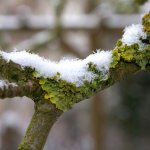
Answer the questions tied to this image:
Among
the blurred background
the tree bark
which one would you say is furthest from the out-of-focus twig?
the tree bark

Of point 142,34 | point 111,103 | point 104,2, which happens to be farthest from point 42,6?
point 142,34

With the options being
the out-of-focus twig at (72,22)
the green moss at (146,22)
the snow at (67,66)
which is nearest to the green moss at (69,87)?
the snow at (67,66)

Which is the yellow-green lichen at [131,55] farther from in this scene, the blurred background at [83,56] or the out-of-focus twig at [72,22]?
the out-of-focus twig at [72,22]

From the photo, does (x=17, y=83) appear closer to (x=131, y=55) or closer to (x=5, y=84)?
(x=5, y=84)

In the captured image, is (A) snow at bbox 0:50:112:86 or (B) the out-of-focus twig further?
(B) the out-of-focus twig

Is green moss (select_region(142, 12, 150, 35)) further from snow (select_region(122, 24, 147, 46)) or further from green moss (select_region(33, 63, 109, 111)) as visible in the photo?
green moss (select_region(33, 63, 109, 111))

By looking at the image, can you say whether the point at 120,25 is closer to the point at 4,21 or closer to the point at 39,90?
the point at 4,21

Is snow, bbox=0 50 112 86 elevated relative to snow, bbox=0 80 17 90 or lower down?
elevated

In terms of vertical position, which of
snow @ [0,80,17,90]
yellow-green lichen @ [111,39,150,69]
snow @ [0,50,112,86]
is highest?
yellow-green lichen @ [111,39,150,69]
